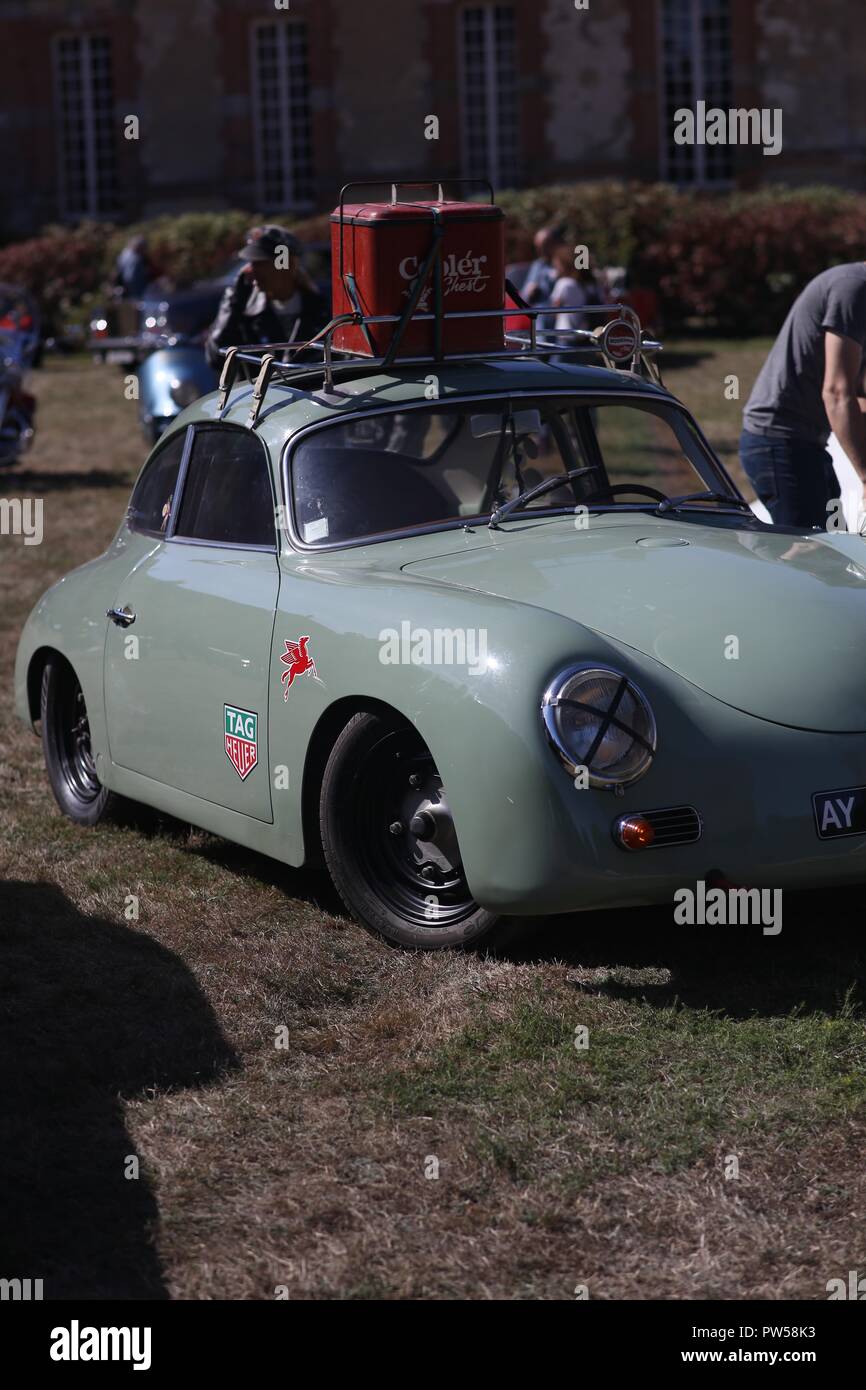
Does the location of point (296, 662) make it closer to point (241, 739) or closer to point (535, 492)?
point (241, 739)

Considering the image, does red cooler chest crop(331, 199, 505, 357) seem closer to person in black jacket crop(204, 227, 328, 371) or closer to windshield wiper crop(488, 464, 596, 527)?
windshield wiper crop(488, 464, 596, 527)

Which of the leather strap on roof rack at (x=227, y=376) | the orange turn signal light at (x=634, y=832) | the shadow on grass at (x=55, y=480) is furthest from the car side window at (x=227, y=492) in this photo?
the shadow on grass at (x=55, y=480)

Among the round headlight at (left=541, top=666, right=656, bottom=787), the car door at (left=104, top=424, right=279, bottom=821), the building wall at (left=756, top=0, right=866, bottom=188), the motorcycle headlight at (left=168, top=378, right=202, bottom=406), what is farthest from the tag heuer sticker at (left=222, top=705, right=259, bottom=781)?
the building wall at (left=756, top=0, right=866, bottom=188)

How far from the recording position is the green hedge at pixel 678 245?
85.6 feet

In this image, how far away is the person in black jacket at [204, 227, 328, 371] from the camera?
8.82 meters

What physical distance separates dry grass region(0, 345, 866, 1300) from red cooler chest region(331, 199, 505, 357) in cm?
190

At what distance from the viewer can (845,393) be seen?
22.1 ft

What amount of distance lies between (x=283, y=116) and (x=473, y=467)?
31093mm

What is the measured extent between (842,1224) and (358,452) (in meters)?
2.95

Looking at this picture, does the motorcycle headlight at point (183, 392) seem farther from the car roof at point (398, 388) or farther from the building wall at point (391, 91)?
the building wall at point (391, 91)

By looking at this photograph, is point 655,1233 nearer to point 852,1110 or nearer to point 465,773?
point 852,1110

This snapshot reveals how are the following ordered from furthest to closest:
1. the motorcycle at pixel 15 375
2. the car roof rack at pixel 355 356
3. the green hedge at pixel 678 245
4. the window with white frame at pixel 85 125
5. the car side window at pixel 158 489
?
the window with white frame at pixel 85 125 < the green hedge at pixel 678 245 < the motorcycle at pixel 15 375 < the car side window at pixel 158 489 < the car roof rack at pixel 355 356

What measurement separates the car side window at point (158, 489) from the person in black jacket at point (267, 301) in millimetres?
2525

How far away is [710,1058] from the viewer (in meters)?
4.21
